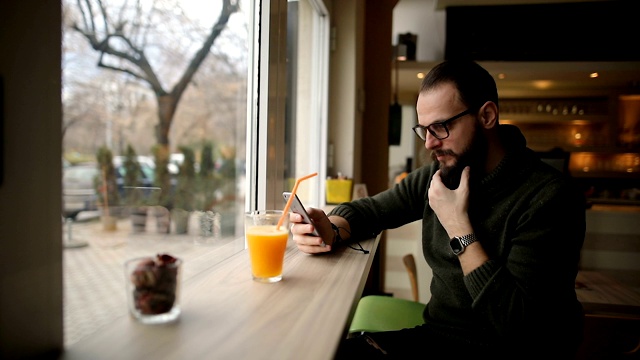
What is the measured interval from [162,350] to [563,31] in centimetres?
531

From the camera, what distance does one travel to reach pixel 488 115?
1387 millimetres

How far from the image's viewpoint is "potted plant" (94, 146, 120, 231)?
2.56 ft

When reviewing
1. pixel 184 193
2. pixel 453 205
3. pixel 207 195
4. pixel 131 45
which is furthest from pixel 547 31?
pixel 131 45

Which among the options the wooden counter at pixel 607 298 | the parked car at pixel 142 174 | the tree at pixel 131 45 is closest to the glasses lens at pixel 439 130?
the tree at pixel 131 45

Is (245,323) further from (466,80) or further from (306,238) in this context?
(466,80)

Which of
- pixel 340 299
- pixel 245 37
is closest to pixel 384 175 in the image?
pixel 245 37

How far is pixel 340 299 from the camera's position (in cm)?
90

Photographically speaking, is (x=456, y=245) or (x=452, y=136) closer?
(x=456, y=245)

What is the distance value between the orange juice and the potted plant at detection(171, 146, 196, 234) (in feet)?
0.65

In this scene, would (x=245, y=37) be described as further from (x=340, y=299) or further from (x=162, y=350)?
(x=162, y=350)

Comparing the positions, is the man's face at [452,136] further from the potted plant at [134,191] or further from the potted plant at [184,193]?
the potted plant at [134,191]

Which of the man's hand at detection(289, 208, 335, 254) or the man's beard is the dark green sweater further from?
the man's hand at detection(289, 208, 335, 254)

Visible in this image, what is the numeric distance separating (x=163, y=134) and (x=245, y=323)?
454mm

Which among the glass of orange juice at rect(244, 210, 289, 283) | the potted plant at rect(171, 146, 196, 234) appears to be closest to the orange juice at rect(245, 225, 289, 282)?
the glass of orange juice at rect(244, 210, 289, 283)
